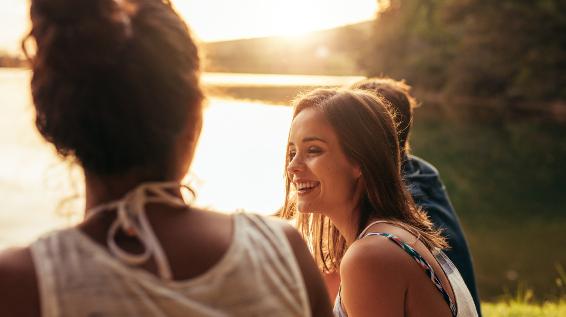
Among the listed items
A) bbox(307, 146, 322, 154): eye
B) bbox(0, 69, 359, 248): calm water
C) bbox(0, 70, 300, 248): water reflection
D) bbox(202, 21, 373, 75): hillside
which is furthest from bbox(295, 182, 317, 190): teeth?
bbox(202, 21, 373, 75): hillside

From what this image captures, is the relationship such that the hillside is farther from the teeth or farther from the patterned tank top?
the patterned tank top

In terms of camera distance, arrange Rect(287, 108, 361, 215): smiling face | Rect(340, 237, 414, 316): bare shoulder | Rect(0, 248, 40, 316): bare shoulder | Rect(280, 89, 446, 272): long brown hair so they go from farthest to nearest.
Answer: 1. Rect(287, 108, 361, 215): smiling face
2. Rect(280, 89, 446, 272): long brown hair
3. Rect(340, 237, 414, 316): bare shoulder
4. Rect(0, 248, 40, 316): bare shoulder

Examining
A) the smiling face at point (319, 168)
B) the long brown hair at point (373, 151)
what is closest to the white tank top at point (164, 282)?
the long brown hair at point (373, 151)

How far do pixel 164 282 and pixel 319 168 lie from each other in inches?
59.1

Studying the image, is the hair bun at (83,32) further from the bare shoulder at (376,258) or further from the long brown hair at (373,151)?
the long brown hair at (373,151)

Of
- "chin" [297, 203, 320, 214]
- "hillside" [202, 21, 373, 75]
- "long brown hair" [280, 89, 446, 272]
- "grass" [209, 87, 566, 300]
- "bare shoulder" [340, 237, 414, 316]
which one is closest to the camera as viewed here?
"bare shoulder" [340, 237, 414, 316]

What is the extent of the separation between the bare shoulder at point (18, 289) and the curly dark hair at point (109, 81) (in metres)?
0.22

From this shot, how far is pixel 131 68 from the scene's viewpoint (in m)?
1.11

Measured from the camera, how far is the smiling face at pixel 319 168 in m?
2.53

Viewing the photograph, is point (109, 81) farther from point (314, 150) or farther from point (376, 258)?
point (314, 150)

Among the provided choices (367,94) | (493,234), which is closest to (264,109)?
(493,234)

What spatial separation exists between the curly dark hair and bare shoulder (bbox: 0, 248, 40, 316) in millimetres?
219

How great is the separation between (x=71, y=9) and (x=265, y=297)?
0.65m

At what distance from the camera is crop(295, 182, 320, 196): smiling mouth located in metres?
2.63
